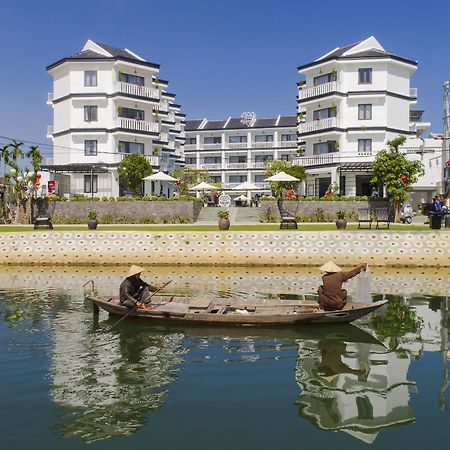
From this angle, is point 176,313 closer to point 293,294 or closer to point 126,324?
point 126,324

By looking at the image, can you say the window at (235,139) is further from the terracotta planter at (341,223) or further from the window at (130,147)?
the terracotta planter at (341,223)

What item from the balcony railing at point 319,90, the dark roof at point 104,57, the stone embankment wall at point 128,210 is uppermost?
the dark roof at point 104,57

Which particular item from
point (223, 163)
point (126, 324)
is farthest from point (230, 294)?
point (223, 163)

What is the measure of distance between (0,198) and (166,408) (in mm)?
37421

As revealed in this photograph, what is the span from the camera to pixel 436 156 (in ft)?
167

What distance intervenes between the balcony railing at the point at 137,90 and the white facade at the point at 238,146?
34916 mm

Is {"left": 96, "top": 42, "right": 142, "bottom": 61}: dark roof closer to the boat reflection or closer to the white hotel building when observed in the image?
the white hotel building

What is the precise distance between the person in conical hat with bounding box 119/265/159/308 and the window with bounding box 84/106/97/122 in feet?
138

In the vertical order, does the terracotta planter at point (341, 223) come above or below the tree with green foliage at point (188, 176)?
below

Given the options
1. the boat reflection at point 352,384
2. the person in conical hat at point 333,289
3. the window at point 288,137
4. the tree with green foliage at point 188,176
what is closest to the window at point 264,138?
the window at point 288,137

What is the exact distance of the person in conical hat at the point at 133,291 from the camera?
14.2 meters

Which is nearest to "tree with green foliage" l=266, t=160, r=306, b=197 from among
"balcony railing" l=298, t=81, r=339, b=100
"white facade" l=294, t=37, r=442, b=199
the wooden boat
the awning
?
"white facade" l=294, t=37, r=442, b=199

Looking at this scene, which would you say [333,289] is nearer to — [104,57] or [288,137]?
[104,57]

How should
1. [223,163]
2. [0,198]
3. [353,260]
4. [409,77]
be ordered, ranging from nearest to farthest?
[353,260] < [0,198] < [409,77] < [223,163]
